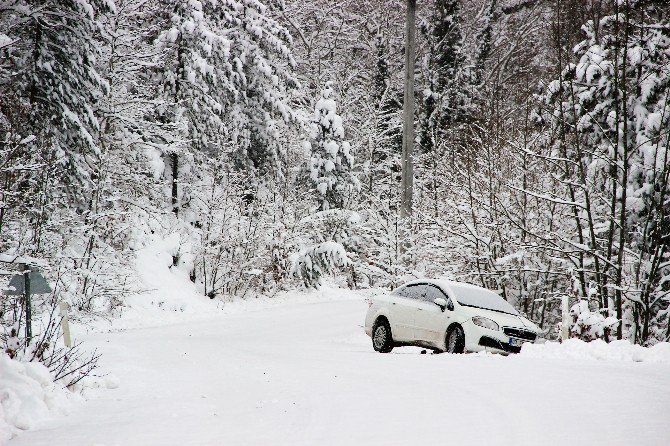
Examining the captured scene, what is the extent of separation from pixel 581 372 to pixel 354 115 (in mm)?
37683

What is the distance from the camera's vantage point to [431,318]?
1427 cm

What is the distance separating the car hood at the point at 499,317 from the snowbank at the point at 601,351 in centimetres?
54

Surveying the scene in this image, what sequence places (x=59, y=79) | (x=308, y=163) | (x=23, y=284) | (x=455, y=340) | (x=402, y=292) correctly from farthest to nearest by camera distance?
(x=308, y=163) < (x=59, y=79) < (x=402, y=292) < (x=455, y=340) < (x=23, y=284)

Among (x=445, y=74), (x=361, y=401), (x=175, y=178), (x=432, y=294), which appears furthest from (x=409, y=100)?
(x=445, y=74)

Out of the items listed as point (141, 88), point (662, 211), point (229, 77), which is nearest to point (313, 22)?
point (229, 77)

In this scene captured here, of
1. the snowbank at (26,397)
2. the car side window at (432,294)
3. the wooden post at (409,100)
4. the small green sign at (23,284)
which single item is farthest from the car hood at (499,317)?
the wooden post at (409,100)

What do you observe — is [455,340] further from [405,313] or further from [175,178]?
[175,178]

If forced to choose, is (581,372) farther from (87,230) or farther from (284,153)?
(284,153)

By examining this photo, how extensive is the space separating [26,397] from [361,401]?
3.55m

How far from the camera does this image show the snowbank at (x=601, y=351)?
11438mm

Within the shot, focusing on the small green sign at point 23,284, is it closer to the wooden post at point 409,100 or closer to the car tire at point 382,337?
the car tire at point 382,337

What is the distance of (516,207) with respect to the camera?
20312 millimetres

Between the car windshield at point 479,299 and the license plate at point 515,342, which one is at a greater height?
the car windshield at point 479,299

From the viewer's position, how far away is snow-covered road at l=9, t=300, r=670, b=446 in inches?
243
